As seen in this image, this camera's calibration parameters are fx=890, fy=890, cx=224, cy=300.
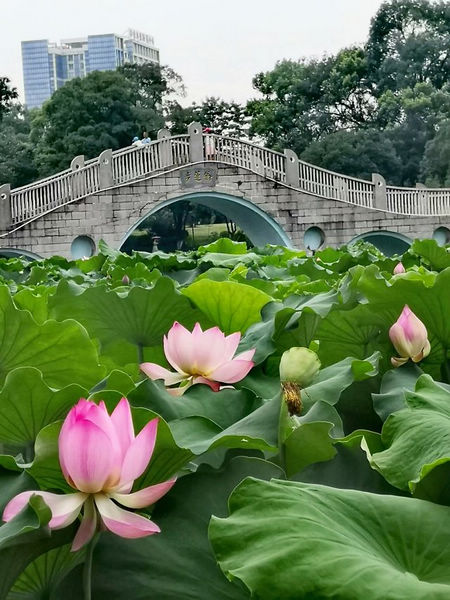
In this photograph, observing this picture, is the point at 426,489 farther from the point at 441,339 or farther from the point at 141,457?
the point at 441,339

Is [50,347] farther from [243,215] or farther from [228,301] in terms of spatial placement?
[243,215]

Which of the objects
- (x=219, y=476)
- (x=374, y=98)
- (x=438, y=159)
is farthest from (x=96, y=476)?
(x=374, y=98)

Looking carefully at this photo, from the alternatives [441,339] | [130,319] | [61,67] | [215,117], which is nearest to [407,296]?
[441,339]

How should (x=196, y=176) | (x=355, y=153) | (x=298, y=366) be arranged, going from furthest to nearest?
(x=355, y=153), (x=196, y=176), (x=298, y=366)

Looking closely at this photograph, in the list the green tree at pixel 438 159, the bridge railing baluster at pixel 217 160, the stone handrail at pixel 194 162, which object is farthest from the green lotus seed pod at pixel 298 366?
the green tree at pixel 438 159

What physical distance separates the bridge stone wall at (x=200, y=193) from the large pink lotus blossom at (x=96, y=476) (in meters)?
17.8

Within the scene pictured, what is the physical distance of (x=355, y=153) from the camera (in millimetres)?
30078

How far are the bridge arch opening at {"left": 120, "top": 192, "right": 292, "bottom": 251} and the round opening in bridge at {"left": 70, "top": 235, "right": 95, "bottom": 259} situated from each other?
0.76 metres

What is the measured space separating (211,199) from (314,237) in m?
2.62

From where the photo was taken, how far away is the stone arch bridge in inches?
713

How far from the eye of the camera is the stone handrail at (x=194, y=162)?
18062mm

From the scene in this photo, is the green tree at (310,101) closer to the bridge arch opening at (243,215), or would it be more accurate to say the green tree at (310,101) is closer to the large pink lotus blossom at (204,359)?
the bridge arch opening at (243,215)

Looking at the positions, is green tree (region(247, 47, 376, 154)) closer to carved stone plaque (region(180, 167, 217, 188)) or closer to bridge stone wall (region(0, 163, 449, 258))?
bridge stone wall (region(0, 163, 449, 258))

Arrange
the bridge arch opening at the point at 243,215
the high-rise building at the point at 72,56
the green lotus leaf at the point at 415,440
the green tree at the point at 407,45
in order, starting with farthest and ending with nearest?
the high-rise building at the point at 72,56 < the green tree at the point at 407,45 < the bridge arch opening at the point at 243,215 < the green lotus leaf at the point at 415,440
